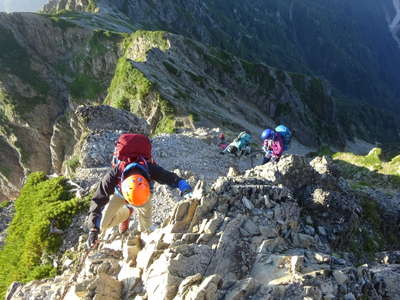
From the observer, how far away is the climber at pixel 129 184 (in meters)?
8.26

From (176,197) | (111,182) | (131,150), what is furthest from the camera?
(176,197)

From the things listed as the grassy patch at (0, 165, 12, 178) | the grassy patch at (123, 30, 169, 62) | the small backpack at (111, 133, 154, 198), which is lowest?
the small backpack at (111, 133, 154, 198)

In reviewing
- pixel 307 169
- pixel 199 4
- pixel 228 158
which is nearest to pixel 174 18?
pixel 199 4

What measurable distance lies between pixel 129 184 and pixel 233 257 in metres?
3.26

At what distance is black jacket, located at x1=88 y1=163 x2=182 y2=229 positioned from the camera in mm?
9492

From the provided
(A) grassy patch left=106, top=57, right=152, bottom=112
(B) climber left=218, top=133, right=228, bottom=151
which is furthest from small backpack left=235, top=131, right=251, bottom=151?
(A) grassy patch left=106, top=57, right=152, bottom=112

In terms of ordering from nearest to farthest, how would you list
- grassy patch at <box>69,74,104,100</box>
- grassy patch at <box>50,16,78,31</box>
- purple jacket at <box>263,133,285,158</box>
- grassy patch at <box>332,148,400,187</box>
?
purple jacket at <box>263,133,285,158</box> < grassy patch at <box>332,148,400,187</box> < grassy patch at <box>69,74,104,100</box> < grassy patch at <box>50,16,78,31</box>

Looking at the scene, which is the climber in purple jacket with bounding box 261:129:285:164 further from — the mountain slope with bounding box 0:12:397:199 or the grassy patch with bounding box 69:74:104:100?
the grassy patch with bounding box 69:74:104:100

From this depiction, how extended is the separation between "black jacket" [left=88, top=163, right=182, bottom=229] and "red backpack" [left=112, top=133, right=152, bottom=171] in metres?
0.35

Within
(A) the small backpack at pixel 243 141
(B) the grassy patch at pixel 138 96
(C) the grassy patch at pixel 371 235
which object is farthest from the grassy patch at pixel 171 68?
(C) the grassy patch at pixel 371 235

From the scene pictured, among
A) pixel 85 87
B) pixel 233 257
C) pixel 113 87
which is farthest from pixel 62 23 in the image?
pixel 233 257

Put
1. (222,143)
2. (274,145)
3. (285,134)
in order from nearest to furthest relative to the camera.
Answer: (285,134) → (274,145) → (222,143)

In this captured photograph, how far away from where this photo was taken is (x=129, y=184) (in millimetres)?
8211

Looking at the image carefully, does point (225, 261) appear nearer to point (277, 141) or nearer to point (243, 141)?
point (277, 141)
